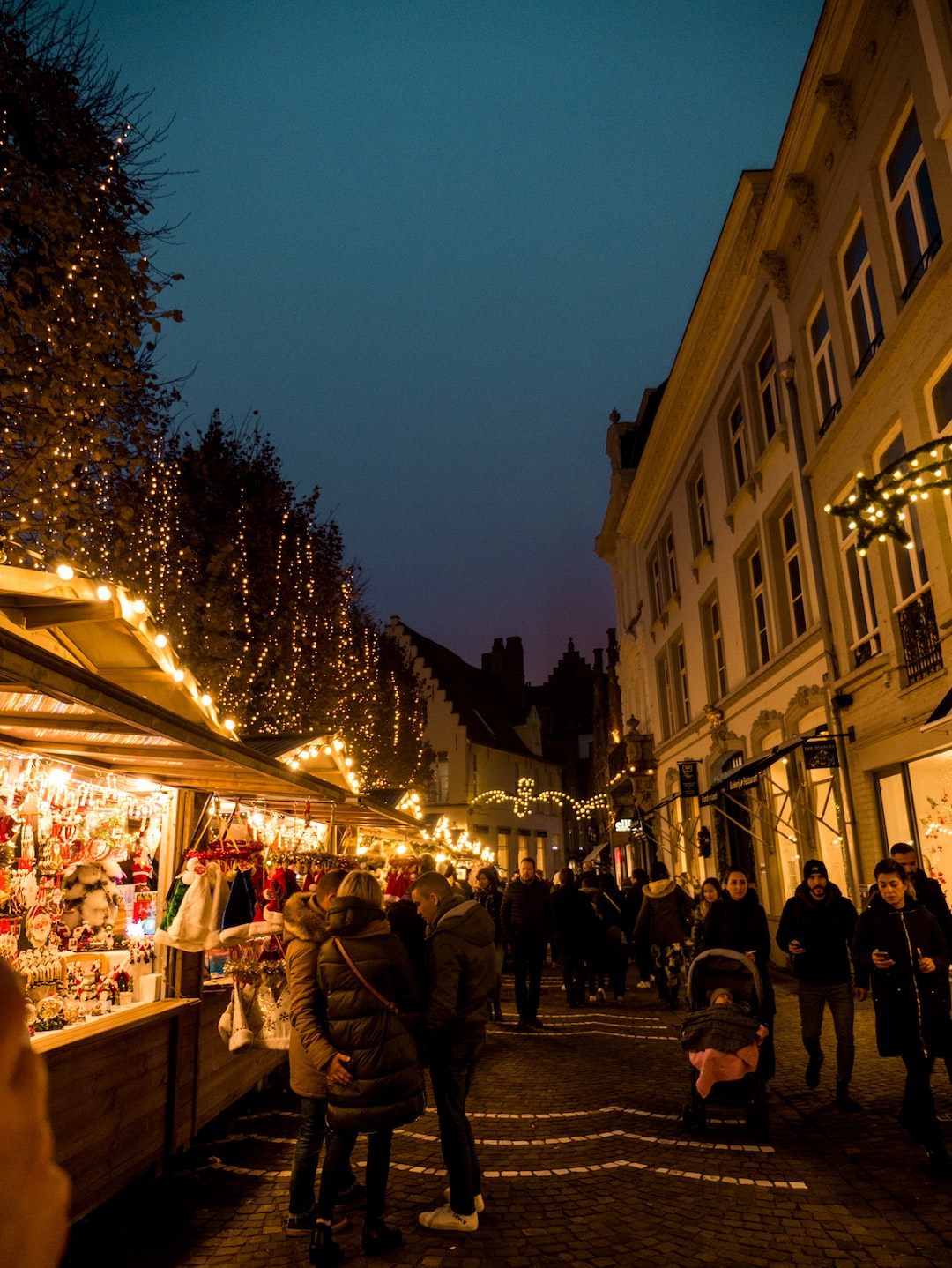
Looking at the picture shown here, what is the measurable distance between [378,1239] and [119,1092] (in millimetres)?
1803

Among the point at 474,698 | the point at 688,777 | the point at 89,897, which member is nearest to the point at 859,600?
the point at 688,777

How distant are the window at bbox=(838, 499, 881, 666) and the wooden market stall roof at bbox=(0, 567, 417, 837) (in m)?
8.73

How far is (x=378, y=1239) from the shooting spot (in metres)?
4.22

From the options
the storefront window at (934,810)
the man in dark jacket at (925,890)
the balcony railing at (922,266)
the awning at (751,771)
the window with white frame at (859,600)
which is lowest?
the man in dark jacket at (925,890)

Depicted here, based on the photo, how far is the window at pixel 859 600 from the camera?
12.4 metres

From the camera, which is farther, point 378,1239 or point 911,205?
point 911,205

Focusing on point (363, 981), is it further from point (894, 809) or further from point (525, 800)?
point (525, 800)

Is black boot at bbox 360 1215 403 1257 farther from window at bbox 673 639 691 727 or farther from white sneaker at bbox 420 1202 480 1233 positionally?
window at bbox 673 639 691 727

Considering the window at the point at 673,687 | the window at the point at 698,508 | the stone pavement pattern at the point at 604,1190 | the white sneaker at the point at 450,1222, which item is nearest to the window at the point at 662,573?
the window at the point at 673,687

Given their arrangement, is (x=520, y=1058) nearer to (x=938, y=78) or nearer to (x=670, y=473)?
(x=938, y=78)

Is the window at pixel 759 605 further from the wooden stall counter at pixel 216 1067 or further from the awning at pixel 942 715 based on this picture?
the wooden stall counter at pixel 216 1067

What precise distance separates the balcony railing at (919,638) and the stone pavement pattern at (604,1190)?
4662 mm

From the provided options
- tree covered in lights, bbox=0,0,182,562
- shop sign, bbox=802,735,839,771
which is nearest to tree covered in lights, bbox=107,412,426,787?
tree covered in lights, bbox=0,0,182,562

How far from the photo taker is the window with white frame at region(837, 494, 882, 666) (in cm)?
1235
